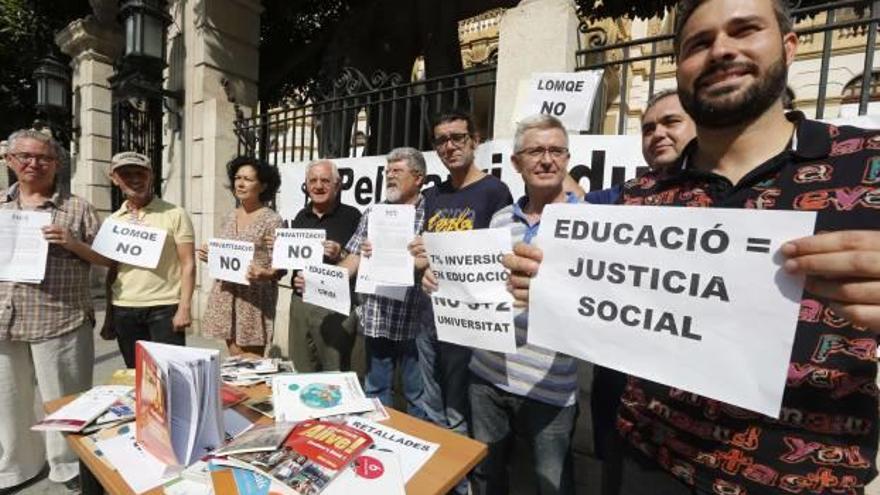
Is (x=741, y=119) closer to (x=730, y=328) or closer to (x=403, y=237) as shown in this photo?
(x=730, y=328)

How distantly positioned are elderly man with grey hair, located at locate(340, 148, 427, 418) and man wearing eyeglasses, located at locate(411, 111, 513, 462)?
12 centimetres

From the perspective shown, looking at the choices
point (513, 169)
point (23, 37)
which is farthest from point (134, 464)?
point (23, 37)

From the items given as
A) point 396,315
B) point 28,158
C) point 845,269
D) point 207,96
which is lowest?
point 396,315

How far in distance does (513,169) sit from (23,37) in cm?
1045

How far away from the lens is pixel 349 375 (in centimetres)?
207

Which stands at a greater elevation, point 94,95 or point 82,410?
point 94,95

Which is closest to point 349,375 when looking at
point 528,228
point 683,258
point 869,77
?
point 528,228

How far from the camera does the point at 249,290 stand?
10.6ft

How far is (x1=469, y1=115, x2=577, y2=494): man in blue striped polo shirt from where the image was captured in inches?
78.7

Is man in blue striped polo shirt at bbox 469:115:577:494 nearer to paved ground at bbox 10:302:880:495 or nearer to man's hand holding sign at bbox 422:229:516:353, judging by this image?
man's hand holding sign at bbox 422:229:516:353

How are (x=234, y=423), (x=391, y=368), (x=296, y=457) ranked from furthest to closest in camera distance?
1. (x=391, y=368)
2. (x=234, y=423)
3. (x=296, y=457)

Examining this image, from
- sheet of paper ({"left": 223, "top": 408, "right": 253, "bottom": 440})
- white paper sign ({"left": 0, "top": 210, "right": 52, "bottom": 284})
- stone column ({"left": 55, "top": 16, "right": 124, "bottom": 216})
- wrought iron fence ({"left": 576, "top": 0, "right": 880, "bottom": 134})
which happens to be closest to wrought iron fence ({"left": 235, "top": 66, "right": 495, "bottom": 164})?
wrought iron fence ({"left": 576, "top": 0, "right": 880, "bottom": 134})

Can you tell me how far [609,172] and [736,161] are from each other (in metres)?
1.73

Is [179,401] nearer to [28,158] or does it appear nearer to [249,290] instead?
[249,290]
